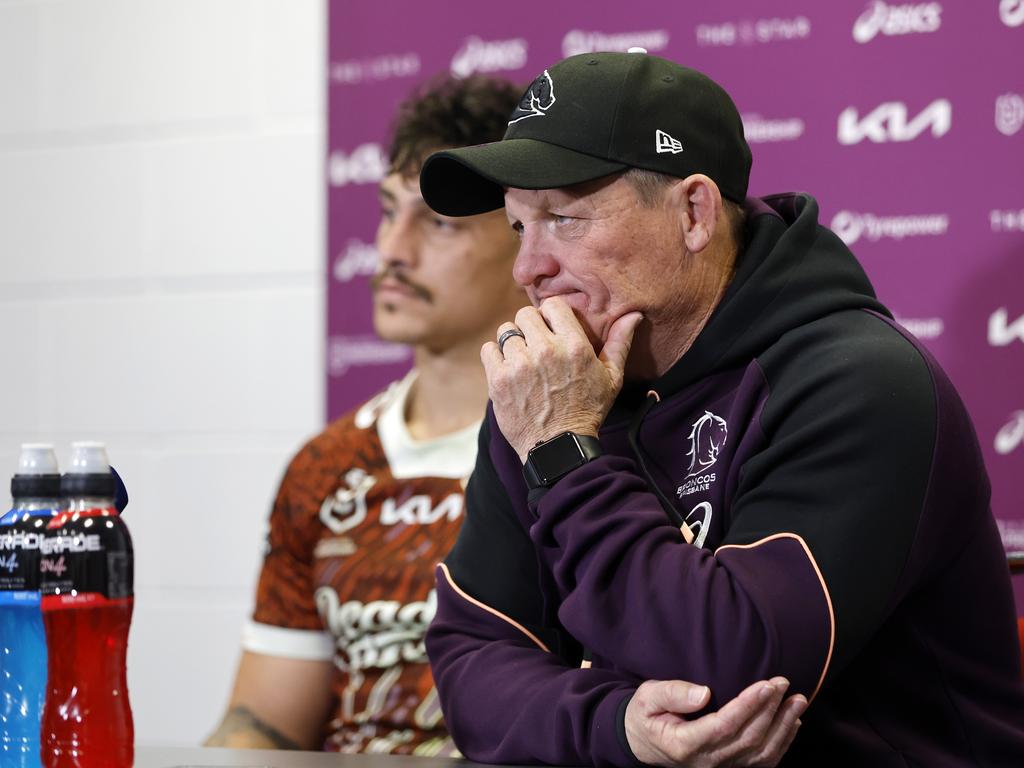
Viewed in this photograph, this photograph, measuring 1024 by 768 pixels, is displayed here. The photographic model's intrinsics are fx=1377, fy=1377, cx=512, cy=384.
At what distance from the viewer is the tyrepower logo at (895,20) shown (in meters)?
2.45

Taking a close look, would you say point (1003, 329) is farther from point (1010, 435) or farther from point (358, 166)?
point (358, 166)

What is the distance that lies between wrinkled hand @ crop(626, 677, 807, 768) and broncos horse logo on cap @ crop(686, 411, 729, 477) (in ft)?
0.94

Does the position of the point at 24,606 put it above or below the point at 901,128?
below

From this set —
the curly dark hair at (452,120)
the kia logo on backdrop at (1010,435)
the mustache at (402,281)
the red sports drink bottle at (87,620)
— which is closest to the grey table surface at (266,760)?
the red sports drink bottle at (87,620)

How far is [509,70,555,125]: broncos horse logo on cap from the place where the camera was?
5.20 feet

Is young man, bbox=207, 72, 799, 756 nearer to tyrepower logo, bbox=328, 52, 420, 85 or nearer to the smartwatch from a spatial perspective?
tyrepower logo, bbox=328, 52, 420, 85

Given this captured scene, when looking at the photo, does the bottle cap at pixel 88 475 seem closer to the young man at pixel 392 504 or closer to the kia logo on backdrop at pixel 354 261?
the young man at pixel 392 504

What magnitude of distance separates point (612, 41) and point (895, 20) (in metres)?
0.56

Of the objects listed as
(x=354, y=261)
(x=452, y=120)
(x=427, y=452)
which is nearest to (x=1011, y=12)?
(x=452, y=120)

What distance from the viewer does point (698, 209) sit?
1579 millimetres

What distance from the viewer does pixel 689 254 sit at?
159cm

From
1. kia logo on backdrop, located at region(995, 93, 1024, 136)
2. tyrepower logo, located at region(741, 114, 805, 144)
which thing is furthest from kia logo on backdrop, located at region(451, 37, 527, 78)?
kia logo on backdrop, located at region(995, 93, 1024, 136)

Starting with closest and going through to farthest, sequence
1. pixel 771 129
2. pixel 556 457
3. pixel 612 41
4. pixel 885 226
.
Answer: pixel 556 457
pixel 885 226
pixel 771 129
pixel 612 41

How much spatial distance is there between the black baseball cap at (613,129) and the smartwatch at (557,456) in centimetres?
28
